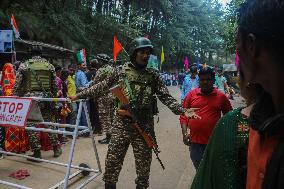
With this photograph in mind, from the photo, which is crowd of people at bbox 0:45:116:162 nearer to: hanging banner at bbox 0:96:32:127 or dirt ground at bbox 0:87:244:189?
dirt ground at bbox 0:87:244:189

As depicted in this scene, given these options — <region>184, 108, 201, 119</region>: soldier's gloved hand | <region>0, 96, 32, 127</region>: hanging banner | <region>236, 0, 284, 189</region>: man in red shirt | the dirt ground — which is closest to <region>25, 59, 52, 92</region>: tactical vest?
the dirt ground

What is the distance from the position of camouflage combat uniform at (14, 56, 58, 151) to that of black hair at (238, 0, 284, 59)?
5.53m

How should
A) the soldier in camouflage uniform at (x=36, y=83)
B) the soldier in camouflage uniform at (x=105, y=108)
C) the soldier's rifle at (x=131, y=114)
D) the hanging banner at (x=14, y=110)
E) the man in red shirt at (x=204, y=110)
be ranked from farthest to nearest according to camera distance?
the soldier in camouflage uniform at (x=105, y=108) → the soldier in camouflage uniform at (x=36, y=83) → the hanging banner at (x=14, y=110) → the man in red shirt at (x=204, y=110) → the soldier's rifle at (x=131, y=114)

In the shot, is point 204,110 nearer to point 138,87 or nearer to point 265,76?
point 138,87

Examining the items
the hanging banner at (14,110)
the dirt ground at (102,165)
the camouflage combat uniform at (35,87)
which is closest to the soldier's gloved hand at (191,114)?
the dirt ground at (102,165)

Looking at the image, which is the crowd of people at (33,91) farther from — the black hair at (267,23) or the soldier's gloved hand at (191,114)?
→ the black hair at (267,23)

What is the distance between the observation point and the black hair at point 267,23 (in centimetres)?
83

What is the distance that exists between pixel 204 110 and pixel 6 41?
572 centimetres

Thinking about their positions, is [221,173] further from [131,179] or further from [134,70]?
[131,179]

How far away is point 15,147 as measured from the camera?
6.66m

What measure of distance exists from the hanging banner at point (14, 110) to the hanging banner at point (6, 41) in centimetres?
383

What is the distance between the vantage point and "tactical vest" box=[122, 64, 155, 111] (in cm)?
392

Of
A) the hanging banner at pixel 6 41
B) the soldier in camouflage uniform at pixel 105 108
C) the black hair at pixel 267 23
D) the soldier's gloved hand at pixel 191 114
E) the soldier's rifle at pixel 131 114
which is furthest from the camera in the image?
the hanging banner at pixel 6 41

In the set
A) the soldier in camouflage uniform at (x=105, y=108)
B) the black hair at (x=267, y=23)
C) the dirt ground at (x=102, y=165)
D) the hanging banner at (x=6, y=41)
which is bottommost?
the dirt ground at (x=102, y=165)
